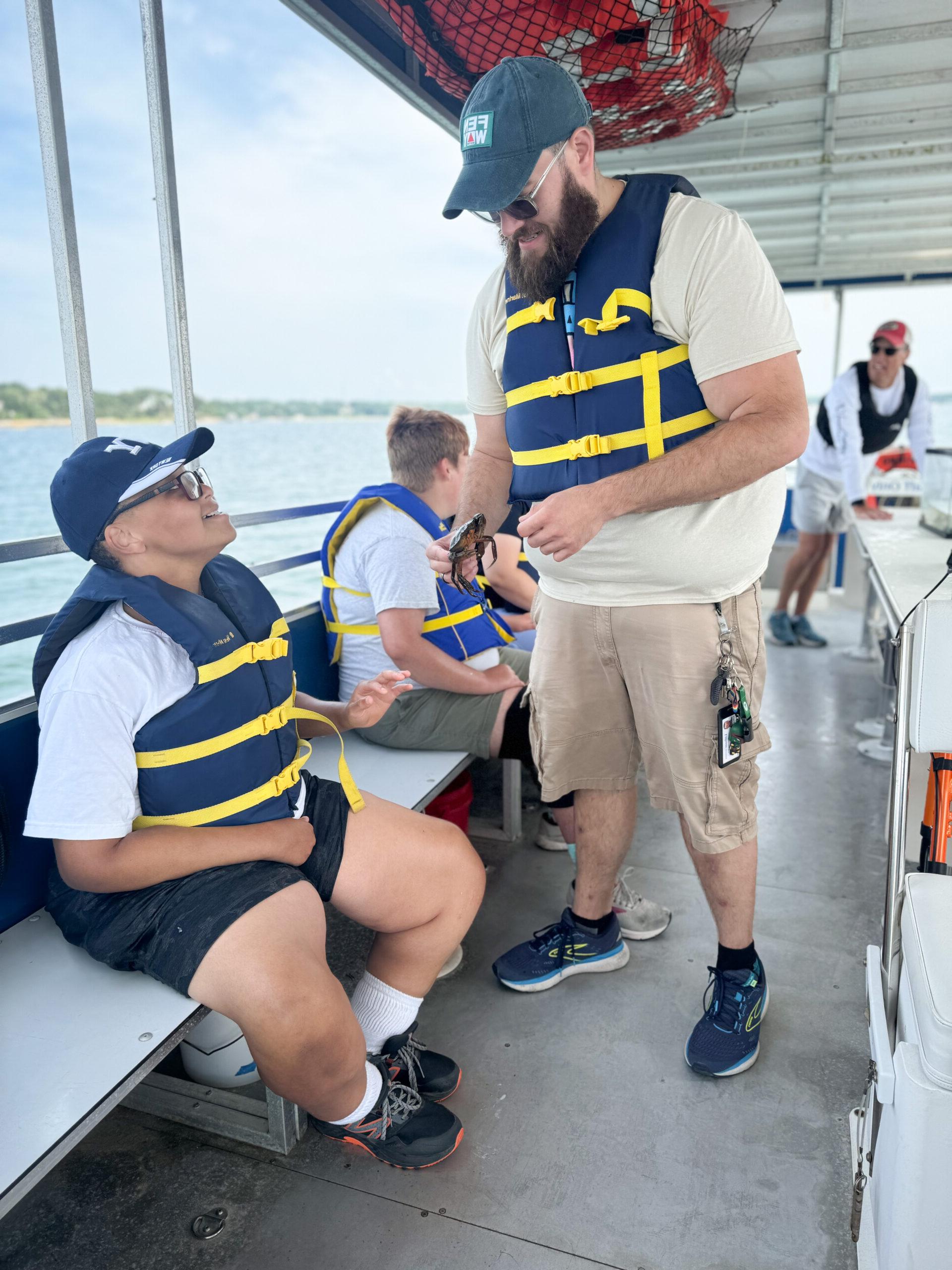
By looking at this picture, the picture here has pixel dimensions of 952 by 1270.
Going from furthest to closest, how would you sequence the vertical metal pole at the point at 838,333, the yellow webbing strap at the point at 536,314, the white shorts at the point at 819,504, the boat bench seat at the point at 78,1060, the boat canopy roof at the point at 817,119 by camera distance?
1. the vertical metal pole at the point at 838,333
2. the white shorts at the point at 819,504
3. the boat canopy roof at the point at 817,119
4. the yellow webbing strap at the point at 536,314
5. the boat bench seat at the point at 78,1060

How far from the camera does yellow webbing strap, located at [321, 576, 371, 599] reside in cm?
262

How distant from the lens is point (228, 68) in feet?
113

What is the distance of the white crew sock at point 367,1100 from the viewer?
63.0 inches

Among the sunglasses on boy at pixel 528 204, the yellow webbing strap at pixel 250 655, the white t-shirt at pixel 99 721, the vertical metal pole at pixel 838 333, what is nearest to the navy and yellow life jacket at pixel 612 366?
the sunglasses on boy at pixel 528 204

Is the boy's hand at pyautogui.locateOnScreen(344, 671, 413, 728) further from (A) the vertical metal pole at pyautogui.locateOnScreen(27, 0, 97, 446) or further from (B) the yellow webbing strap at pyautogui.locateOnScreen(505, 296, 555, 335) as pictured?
(A) the vertical metal pole at pyautogui.locateOnScreen(27, 0, 97, 446)

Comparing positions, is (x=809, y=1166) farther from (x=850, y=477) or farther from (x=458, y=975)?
(x=850, y=477)

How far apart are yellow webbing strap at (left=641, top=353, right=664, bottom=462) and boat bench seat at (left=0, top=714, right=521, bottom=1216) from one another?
53.9 inches

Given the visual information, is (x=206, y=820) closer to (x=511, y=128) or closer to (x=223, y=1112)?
(x=223, y=1112)

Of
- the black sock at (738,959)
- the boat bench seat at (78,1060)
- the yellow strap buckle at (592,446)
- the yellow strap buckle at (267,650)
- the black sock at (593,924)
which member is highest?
the yellow strap buckle at (592,446)

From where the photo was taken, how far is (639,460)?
1.76m

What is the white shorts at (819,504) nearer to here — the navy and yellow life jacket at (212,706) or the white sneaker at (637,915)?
the white sneaker at (637,915)

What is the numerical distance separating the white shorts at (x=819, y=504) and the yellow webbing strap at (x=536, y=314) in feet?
13.8

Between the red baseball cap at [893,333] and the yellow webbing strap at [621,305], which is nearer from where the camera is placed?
the yellow webbing strap at [621,305]

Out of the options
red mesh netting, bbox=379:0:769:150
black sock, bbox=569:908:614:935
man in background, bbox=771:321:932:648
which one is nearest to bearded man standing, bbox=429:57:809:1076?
black sock, bbox=569:908:614:935
